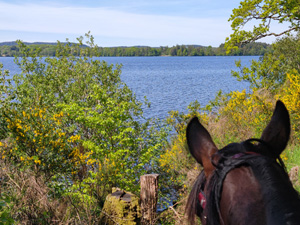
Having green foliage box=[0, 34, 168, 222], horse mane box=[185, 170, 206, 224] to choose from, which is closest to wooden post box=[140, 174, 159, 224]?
green foliage box=[0, 34, 168, 222]

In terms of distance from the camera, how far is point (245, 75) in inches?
637

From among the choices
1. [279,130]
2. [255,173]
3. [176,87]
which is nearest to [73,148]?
[279,130]

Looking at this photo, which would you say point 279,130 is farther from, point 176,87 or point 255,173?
point 176,87

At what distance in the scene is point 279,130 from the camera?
157 cm

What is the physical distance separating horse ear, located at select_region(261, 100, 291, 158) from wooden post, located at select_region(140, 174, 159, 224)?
5.74 metres

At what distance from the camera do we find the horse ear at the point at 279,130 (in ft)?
5.07

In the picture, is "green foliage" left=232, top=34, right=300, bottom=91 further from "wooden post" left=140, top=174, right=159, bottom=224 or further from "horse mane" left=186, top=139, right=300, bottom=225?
"horse mane" left=186, top=139, right=300, bottom=225

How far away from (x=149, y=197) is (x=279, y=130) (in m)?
6.09

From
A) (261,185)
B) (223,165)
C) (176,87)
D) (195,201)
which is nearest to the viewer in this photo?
(261,185)

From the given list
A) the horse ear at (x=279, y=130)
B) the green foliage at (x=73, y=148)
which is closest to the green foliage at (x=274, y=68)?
the green foliage at (x=73, y=148)

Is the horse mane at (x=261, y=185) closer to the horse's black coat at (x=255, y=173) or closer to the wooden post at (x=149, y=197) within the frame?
the horse's black coat at (x=255, y=173)

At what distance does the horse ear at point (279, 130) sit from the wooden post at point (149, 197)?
18.8ft

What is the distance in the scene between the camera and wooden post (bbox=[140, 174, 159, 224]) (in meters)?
7.20

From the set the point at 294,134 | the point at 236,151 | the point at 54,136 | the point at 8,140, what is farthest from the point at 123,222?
the point at 236,151
